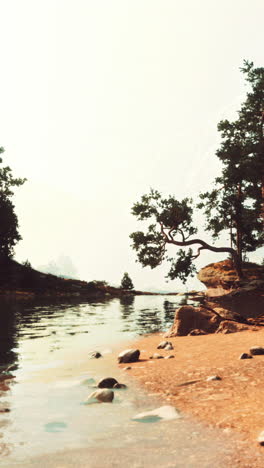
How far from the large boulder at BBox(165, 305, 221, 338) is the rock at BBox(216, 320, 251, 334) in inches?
17.6

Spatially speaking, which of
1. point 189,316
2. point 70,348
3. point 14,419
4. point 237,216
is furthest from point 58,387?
point 237,216

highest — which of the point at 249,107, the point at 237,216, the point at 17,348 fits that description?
the point at 249,107

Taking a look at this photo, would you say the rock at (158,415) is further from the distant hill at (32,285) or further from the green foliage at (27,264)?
the green foliage at (27,264)

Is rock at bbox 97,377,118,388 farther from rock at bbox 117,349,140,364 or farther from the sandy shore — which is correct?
rock at bbox 117,349,140,364

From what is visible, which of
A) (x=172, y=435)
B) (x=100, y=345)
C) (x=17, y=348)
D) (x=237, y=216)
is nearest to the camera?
(x=172, y=435)

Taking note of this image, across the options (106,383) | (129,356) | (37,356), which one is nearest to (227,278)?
(37,356)

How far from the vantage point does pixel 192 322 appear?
1308 cm

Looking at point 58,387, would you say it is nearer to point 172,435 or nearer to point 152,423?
point 152,423

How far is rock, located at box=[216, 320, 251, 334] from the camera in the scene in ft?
39.3

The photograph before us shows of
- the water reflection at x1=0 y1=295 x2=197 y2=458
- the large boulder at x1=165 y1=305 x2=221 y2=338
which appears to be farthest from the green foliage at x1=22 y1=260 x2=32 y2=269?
the large boulder at x1=165 y1=305 x2=221 y2=338

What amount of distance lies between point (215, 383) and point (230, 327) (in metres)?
6.90

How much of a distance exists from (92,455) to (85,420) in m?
1.10

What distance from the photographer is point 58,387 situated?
244 inches

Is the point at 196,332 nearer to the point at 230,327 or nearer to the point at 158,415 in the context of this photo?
the point at 230,327
